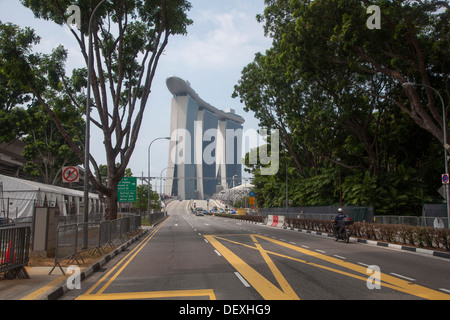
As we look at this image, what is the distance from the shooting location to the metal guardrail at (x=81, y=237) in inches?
444

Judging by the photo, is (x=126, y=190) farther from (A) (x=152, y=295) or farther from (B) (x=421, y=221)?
(A) (x=152, y=295)

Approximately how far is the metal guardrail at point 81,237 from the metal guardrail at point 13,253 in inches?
31.9

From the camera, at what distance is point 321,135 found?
135ft

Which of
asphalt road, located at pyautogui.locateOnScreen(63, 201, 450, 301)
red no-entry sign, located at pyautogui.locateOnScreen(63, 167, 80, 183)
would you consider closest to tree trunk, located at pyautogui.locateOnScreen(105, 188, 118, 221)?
red no-entry sign, located at pyautogui.locateOnScreen(63, 167, 80, 183)

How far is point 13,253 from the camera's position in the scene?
9.87m

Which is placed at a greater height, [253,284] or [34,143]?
[34,143]

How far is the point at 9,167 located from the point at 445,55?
2131 inches

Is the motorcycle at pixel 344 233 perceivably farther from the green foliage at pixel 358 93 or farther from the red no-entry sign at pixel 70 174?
the red no-entry sign at pixel 70 174

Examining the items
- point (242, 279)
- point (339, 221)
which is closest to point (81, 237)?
point (242, 279)

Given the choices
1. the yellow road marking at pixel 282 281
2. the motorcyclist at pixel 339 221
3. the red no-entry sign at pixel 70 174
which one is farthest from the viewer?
the motorcyclist at pixel 339 221

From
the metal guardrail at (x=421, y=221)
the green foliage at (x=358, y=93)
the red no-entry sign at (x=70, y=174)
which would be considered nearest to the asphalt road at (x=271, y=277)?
the red no-entry sign at (x=70, y=174)

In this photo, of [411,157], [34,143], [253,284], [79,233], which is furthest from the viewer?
[34,143]
